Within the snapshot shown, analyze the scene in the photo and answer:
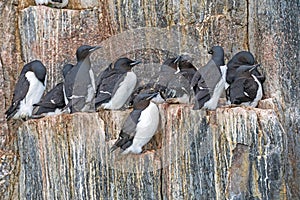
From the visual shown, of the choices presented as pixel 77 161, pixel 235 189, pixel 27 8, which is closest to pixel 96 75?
pixel 27 8

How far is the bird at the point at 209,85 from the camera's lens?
38.2 ft

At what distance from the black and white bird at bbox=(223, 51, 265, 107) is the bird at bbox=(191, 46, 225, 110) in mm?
201

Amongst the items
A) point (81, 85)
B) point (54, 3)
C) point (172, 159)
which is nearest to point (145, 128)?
point (172, 159)

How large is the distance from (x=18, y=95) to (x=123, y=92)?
1514mm

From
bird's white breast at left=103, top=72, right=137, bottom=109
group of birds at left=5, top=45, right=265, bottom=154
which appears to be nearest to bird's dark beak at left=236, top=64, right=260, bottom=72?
group of birds at left=5, top=45, right=265, bottom=154

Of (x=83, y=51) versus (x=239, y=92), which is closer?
(x=239, y=92)

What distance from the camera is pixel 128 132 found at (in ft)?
37.9

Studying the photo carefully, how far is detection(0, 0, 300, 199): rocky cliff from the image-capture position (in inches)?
440

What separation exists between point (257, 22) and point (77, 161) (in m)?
3.43

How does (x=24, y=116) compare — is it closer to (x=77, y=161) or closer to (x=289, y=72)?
(x=77, y=161)

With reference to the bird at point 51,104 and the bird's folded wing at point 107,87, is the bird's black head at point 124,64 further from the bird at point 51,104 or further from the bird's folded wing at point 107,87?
the bird at point 51,104

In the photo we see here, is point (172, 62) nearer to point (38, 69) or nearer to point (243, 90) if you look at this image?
point (243, 90)

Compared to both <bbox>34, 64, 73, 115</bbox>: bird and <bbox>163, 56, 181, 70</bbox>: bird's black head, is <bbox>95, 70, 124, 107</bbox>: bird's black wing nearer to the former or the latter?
<bbox>34, 64, 73, 115</bbox>: bird

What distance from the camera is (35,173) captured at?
12305 mm
